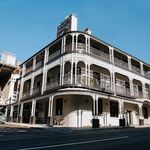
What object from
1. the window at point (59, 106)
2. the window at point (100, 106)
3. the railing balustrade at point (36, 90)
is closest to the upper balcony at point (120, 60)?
the window at point (100, 106)

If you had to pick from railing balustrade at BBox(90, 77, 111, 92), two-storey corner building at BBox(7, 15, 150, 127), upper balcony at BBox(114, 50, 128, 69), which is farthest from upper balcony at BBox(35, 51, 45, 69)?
upper balcony at BBox(114, 50, 128, 69)

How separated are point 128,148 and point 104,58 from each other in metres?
18.3

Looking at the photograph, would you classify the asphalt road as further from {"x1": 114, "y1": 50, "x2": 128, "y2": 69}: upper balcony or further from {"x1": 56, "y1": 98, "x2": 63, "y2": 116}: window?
{"x1": 114, "y1": 50, "x2": 128, "y2": 69}: upper balcony

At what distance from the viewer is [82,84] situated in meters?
20.1

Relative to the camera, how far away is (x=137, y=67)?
3180 centimetres

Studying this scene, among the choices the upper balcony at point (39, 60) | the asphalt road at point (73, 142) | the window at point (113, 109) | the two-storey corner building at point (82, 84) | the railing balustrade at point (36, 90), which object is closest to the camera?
the asphalt road at point (73, 142)

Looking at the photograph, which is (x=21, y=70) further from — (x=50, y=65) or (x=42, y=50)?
(x=50, y=65)

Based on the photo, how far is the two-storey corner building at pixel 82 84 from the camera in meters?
20.2

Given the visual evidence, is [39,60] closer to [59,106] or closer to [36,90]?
[36,90]

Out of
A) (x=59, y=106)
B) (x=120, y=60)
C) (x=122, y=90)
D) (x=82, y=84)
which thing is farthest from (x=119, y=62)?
(x=59, y=106)

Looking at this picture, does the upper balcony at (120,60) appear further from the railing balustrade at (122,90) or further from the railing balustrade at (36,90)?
the railing balustrade at (36,90)

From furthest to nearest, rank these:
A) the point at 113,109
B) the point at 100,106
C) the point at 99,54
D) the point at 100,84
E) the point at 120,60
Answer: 1. the point at 120,60
2. the point at 113,109
3. the point at 99,54
4. the point at 100,84
5. the point at 100,106

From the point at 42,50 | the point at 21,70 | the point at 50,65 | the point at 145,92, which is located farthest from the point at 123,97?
the point at 21,70

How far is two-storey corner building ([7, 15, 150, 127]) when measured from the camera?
797 inches
